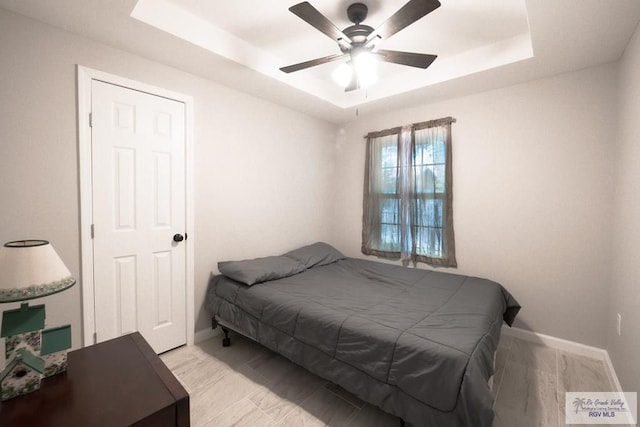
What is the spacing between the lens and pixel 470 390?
125cm

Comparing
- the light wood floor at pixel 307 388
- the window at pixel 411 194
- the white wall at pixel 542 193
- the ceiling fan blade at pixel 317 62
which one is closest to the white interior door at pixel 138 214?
the light wood floor at pixel 307 388

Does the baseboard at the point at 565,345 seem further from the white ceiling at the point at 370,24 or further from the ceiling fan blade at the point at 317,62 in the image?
the ceiling fan blade at the point at 317,62

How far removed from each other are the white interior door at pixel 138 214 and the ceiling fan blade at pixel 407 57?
1.71 meters

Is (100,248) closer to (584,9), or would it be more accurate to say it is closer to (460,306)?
(460,306)

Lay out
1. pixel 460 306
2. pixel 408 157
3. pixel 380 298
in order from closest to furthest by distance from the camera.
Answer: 1. pixel 460 306
2. pixel 380 298
3. pixel 408 157

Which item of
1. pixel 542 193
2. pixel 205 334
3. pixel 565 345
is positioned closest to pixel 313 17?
pixel 542 193

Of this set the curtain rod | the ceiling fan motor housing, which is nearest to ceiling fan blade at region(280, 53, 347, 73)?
the ceiling fan motor housing

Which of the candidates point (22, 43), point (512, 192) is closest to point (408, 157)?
point (512, 192)

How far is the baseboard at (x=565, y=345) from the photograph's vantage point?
2.19 m

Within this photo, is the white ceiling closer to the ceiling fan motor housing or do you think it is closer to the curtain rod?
the ceiling fan motor housing

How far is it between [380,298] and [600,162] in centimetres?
209

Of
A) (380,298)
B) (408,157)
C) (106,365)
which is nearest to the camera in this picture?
(106,365)

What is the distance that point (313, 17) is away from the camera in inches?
61.8

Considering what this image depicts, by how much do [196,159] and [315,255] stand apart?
5.28ft
